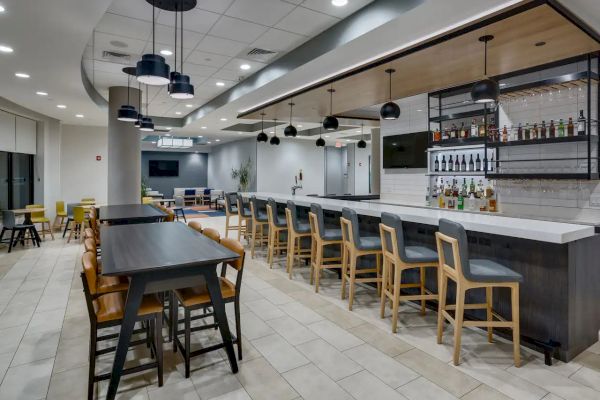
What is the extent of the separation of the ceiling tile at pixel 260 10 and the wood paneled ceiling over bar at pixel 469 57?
1448mm

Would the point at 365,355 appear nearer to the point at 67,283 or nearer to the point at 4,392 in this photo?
the point at 4,392

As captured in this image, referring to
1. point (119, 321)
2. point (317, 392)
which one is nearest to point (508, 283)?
point (317, 392)

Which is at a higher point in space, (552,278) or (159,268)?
(159,268)

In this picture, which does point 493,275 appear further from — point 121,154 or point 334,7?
point 121,154

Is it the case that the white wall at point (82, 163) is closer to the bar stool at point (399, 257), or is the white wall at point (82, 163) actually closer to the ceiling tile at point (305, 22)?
the ceiling tile at point (305, 22)

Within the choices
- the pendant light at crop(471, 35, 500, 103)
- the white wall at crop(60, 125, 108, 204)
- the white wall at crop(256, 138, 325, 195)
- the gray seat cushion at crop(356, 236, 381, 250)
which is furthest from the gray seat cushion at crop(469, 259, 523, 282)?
the white wall at crop(256, 138, 325, 195)

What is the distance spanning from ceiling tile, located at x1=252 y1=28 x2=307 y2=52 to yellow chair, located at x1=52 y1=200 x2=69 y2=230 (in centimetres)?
647

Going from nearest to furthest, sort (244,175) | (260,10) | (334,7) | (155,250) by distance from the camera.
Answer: (155,250) < (334,7) < (260,10) < (244,175)

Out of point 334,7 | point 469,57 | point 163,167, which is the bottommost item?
point 163,167

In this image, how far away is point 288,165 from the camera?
1510 cm

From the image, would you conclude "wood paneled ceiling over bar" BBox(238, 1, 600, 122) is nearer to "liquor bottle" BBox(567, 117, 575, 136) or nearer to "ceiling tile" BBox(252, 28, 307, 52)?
"liquor bottle" BBox(567, 117, 575, 136)

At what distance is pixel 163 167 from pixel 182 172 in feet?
3.36

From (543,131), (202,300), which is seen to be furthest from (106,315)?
(543,131)

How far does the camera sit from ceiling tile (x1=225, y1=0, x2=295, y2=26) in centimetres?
364
